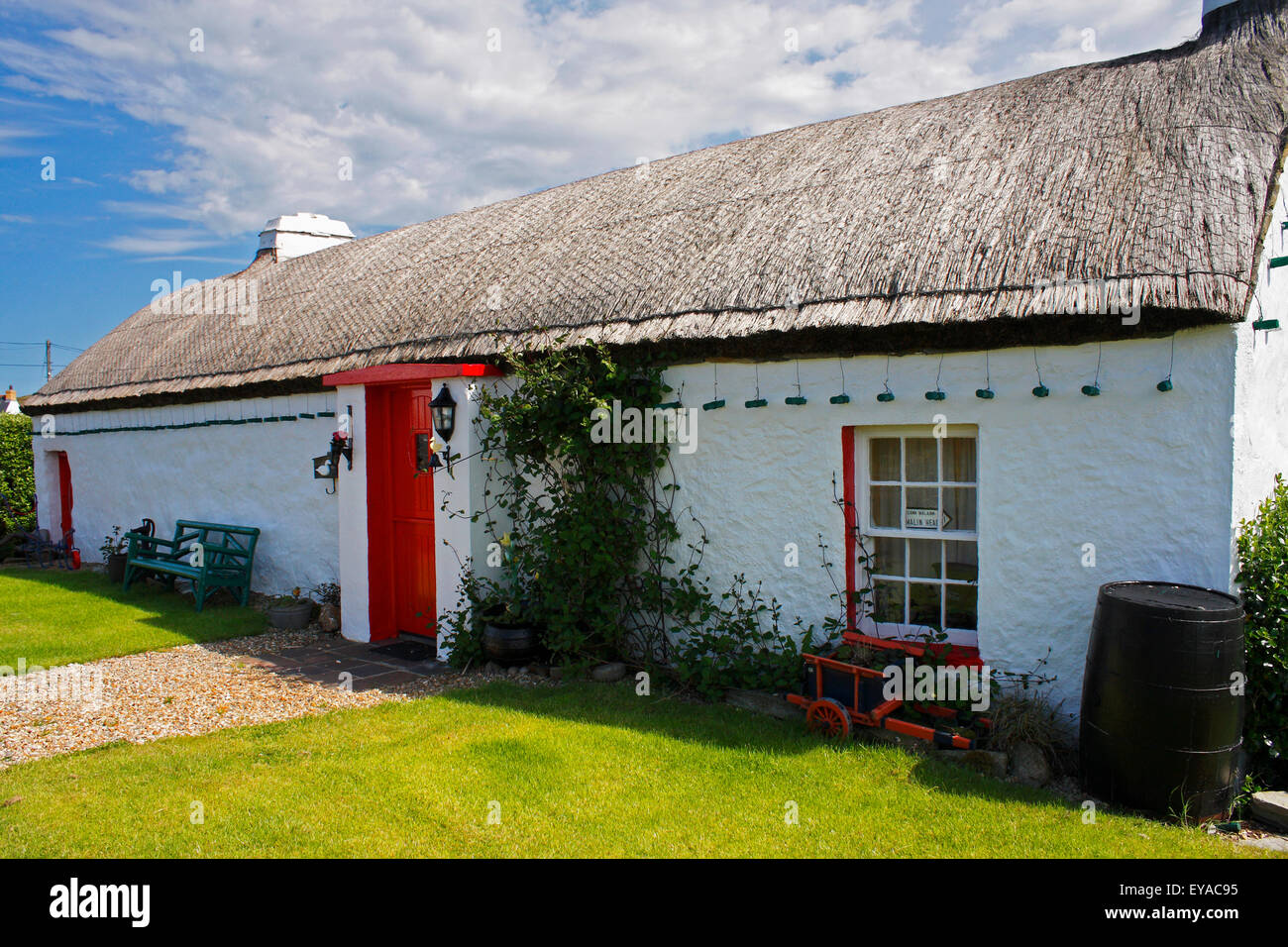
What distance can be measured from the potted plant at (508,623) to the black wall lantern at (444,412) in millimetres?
1084

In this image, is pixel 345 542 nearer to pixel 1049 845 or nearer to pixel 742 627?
pixel 742 627

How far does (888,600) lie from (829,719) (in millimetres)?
1143

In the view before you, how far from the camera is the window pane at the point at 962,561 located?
598cm

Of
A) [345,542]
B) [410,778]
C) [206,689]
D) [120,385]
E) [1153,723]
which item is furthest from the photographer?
[120,385]

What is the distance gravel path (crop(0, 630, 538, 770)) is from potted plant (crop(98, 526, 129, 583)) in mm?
4549

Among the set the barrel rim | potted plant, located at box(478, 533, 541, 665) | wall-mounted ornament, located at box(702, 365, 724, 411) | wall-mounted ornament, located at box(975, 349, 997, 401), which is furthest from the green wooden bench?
the barrel rim

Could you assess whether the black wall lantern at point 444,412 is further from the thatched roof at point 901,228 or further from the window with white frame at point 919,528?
the window with white frame at point 919,528

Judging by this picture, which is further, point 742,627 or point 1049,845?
point 742,627

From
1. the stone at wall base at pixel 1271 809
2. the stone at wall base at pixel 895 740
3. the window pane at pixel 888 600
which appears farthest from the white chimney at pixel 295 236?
the stone at wall base at pixel 1271 809

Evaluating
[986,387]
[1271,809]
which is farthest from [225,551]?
[1271,809]

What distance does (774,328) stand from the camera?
20.2ft

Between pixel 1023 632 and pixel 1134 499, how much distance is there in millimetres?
1057

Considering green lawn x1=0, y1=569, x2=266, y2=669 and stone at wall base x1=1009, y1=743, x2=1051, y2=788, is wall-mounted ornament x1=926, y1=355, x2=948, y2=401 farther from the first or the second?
green lawn x1=0, y1=569, x2=266, y2=669

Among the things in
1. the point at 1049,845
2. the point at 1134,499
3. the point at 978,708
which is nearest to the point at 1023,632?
the point at 978,708
